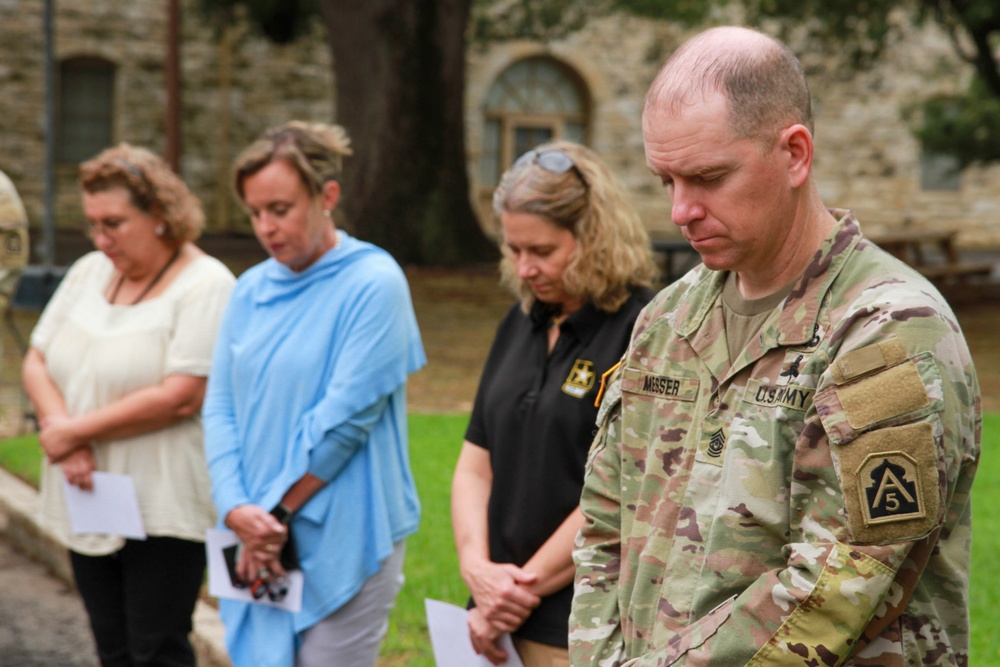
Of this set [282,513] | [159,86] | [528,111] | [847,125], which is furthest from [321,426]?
[847,125]

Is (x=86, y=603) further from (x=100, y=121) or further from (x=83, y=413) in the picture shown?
(x=100, y=121)

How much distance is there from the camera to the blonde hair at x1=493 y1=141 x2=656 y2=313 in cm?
306

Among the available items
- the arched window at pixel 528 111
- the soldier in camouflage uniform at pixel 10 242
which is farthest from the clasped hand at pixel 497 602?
the arched window at pixel 528 111

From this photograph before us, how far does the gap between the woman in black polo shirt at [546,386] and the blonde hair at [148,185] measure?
1512 millimetres

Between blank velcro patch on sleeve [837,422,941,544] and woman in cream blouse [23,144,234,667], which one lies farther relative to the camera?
woman in cream blouse [23,144,234,667]

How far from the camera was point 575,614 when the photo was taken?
7.43 feet

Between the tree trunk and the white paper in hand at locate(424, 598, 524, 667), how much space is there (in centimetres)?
1500

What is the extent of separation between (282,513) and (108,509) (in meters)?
0.81

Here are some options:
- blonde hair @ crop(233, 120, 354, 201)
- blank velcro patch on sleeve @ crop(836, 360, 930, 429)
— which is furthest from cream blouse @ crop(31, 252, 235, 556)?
blank velcro patch on sleeve @ crop(836, 360, 930, 429)

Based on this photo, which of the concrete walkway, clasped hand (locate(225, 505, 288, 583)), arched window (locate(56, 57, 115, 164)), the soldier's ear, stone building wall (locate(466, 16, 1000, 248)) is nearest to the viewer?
the soldier's ear

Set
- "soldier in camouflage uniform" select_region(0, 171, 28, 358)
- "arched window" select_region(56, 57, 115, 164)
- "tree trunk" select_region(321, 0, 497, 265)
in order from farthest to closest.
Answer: "arched window" select_region(56, 57, 115, 164)
"tree trunk" select_region(321, 0, 497, 265)
"soldier in camouflage uniform" select_region(0, 171, 28, 358)

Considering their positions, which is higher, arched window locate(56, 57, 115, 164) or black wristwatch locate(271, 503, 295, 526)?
arched window locate(56, 57, 115, 164)

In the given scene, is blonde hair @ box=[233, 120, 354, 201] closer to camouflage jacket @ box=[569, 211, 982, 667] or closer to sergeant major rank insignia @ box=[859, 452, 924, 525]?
camouflage jacket @ box=[569, 211, 982, 667]

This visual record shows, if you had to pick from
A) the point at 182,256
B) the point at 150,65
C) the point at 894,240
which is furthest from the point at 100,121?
the point at 182,256
